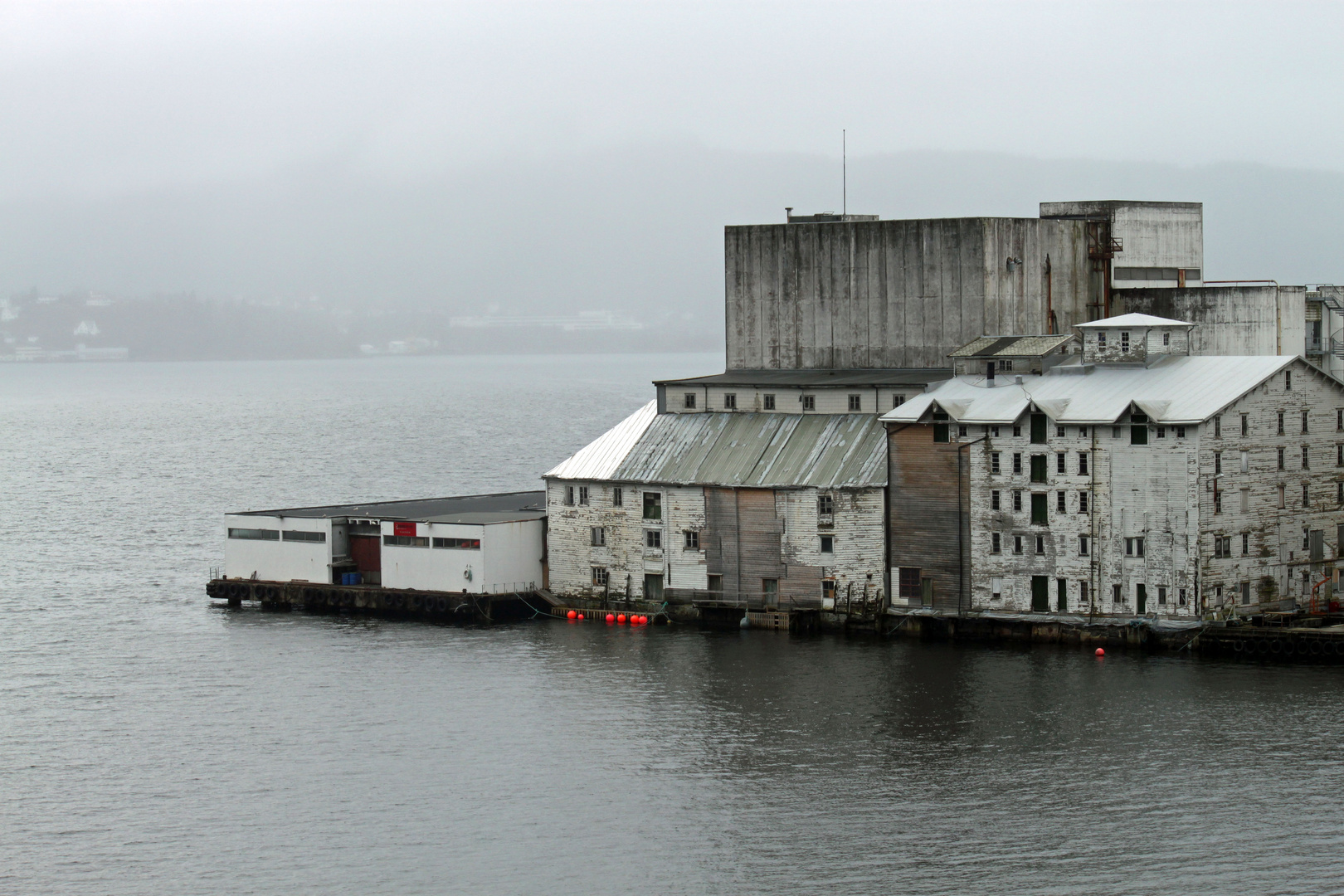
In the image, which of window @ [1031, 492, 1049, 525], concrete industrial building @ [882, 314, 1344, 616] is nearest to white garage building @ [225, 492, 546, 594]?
concrete industrial building @ [882, 314, 1344, 616]

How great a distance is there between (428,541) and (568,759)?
2810cm

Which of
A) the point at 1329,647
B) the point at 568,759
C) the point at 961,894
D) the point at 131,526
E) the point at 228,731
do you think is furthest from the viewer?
the point at 131,526

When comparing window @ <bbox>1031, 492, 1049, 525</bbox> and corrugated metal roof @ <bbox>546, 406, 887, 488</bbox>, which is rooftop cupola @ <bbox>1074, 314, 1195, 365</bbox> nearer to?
window @ <bbox>1031, 492, 1049, 525</bbox>

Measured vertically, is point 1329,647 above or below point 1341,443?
below

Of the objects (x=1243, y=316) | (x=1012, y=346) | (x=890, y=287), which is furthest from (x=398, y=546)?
(x=1243, y=316)

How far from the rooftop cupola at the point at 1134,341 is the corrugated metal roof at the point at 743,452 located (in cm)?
966

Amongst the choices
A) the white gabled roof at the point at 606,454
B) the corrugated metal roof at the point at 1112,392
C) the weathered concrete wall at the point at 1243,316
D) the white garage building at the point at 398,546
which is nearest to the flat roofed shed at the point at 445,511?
the white garage building at the point at 398,546

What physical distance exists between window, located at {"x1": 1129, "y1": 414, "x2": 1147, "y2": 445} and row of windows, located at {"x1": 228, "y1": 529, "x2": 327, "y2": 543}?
38065 millimetres

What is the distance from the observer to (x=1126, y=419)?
8069 centimetres

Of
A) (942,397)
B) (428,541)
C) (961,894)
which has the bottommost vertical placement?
(961,894)

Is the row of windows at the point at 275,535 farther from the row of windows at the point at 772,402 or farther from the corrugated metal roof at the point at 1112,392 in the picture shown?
the corrugated metal roof at the point at 1112,392

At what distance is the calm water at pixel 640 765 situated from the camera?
5600 cm

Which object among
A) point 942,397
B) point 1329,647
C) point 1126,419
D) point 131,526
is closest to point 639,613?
point 942,397

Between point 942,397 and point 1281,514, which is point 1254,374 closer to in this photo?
point 1281,514
